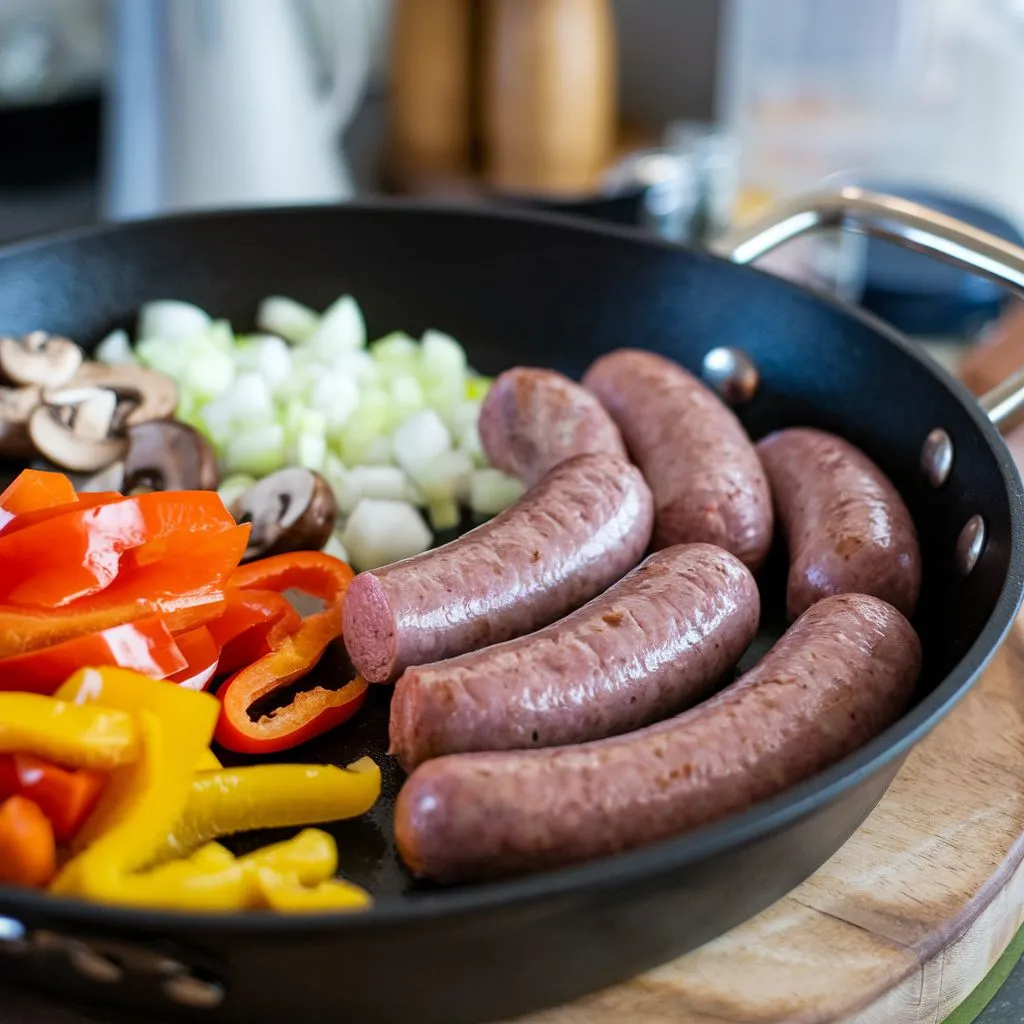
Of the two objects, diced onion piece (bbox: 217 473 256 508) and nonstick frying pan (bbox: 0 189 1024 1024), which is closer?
nonstick frying pan (bbox: 0 189 1024 1024)

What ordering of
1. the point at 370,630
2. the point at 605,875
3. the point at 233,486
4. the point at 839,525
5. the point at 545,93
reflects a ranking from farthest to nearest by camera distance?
the point at 545,93 < the point at 233,486 < the point at 839,525 < the point at 370,630 < the point at 605,875

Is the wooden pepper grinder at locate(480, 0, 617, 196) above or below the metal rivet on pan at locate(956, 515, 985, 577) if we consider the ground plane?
above

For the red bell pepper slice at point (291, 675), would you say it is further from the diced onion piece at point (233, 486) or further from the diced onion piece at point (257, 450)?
the diced onion piece at point (257, 450)

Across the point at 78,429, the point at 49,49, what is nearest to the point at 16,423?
the point at 78,429

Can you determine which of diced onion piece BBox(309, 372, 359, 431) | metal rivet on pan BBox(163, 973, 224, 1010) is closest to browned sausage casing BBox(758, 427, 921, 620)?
diced onion piece BBox(309, 372, 359, 431)

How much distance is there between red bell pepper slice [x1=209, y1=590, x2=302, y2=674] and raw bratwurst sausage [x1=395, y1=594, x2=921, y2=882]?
1.59 feet

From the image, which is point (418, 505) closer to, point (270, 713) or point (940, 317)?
point (270, 713)

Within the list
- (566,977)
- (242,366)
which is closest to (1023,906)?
(566,977)

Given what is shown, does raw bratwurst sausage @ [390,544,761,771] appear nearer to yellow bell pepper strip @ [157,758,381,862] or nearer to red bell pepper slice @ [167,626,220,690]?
yellow bell pepper strip @ [157,758,381,862]

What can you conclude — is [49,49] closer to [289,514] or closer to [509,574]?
[289,514]

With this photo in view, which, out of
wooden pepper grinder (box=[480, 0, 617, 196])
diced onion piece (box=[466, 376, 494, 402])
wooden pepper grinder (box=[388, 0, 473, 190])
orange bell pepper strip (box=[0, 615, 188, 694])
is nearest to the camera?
orange bell pepper strip (box=[0, 615, 188, 694])

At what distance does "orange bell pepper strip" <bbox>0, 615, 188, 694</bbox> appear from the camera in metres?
1.60

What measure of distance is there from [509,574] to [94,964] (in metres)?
0.77

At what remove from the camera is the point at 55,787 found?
56.7 inches
